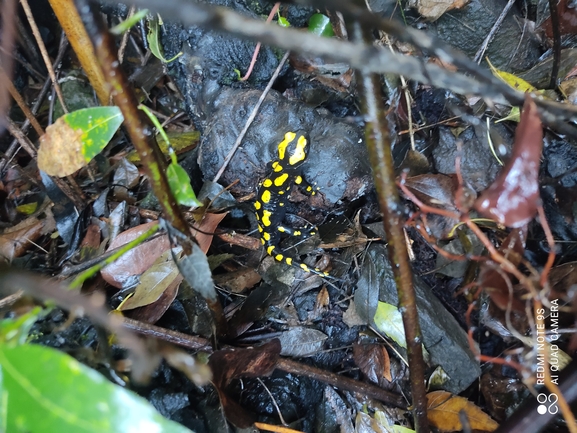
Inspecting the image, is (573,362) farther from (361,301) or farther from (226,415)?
(226,415)

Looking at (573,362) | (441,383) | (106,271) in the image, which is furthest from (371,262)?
(106,271)

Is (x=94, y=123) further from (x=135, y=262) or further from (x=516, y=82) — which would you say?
(x=516, y=82)

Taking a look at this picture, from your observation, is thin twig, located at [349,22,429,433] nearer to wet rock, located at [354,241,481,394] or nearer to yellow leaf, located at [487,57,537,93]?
wet rock, located at [354,241,481,394]

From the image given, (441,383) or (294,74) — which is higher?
(294,74)

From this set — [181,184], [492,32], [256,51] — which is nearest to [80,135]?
[181,184]

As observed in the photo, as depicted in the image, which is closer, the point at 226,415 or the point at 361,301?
the point at 226,415

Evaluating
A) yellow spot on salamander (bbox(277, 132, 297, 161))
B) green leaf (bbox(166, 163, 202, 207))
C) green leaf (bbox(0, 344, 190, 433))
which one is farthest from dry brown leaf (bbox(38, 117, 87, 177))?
yellow spot on salamander (bbox(277, 132, 297, 161))
